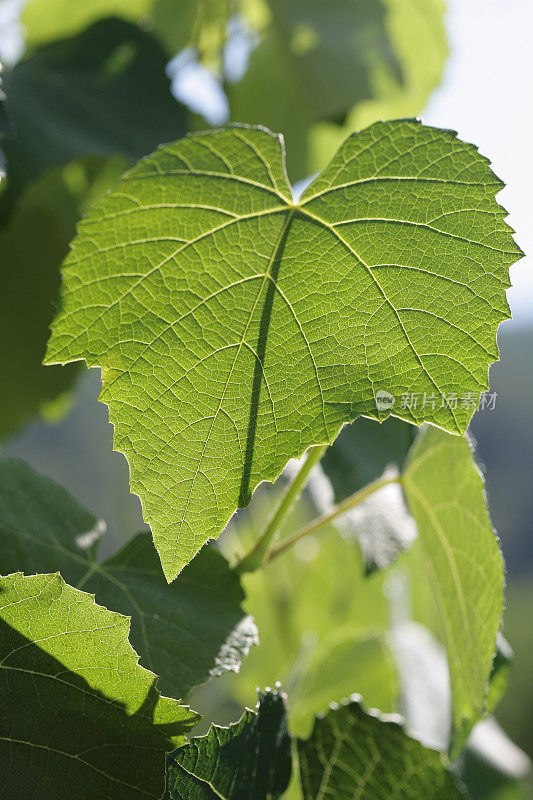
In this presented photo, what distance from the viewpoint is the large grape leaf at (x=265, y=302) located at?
1.24 ft

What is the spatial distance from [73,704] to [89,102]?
0.58 meters

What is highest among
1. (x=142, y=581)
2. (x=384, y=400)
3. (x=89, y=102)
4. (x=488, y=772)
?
(x=89, y=102)

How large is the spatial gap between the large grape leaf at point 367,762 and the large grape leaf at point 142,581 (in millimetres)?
116

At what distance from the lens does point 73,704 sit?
0.35 meters

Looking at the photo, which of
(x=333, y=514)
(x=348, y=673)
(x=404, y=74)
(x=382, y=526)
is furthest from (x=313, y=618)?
(x=404, y=74)

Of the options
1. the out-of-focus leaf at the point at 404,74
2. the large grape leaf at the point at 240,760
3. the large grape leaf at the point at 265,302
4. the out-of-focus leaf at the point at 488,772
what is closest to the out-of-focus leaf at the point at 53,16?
the out-of-focus leaf at the point at 404,74

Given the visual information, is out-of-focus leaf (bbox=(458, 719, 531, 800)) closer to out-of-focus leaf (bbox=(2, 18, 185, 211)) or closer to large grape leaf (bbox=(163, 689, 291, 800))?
large grape leaf (bbox=(163, 689, 291, 800))

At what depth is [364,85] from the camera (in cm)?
87

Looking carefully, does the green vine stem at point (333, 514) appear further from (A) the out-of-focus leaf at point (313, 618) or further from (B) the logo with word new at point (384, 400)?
(A) the out-of-focus leaf at point (313, 618)

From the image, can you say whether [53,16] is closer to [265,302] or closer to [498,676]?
[265,302]

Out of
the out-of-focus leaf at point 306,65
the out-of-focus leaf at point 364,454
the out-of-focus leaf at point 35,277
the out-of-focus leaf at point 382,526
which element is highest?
the out-of-focus leaf at point 306,65

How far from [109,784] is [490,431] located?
1363 cm

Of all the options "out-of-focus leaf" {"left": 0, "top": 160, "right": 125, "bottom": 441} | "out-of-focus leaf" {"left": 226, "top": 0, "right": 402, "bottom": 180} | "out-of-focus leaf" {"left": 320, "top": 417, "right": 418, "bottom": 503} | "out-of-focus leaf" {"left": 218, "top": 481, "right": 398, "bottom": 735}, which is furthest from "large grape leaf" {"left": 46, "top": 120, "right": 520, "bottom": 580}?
"out-of-focus leaf" {"left": 218, "top": 481, "right": 398, "bottom": 735}

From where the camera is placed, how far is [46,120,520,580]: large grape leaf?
0.38 metres
